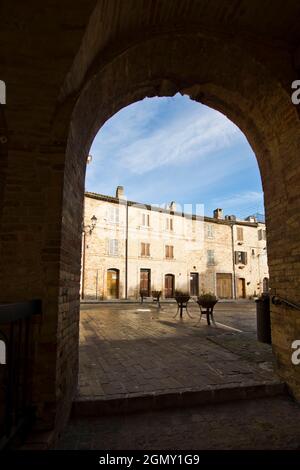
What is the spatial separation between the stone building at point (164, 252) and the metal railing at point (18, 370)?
20.1 meters

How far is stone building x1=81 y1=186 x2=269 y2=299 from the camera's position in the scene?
24.1 metres

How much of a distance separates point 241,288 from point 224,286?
88.0 inches

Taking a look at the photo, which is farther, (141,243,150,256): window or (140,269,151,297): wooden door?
(141,243,150,256): window

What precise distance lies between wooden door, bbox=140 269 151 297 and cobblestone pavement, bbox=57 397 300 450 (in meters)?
23.2

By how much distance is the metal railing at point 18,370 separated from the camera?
217cm

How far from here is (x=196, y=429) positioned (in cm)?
277

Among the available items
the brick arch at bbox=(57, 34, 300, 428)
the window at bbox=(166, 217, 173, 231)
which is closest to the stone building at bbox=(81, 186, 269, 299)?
the window at bbox=(166, 217, 173, 231)

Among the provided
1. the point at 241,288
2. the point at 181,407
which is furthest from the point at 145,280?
the point at 181,407

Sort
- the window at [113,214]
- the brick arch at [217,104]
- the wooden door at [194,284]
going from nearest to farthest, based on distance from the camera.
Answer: the brick arch at [217,104] < the window at [113,214] < the wooden door at [194,284]

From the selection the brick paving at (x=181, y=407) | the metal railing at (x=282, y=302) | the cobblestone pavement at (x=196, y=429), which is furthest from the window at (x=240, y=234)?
the cobblestone pavement at (x=196, y=429)

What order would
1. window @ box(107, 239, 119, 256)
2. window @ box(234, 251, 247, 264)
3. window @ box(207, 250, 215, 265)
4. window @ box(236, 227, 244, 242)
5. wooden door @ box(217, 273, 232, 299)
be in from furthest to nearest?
window @ box(236, 227, 244, 242)
window @ box(234, 251, 247, 264)
wooden door @ box(217, 273, 232, 299)
window @ box(207, 250, 215, 265)
window @ box(107, 239, 119, 256)

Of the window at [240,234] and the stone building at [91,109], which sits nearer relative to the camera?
the stone building at [91,109]

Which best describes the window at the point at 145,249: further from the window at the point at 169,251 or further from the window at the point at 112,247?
the window at the point at 112,247

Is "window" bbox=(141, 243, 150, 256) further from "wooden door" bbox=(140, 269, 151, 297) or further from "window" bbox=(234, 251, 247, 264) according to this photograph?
"window" bbox=(234, 251, 247, 264)
